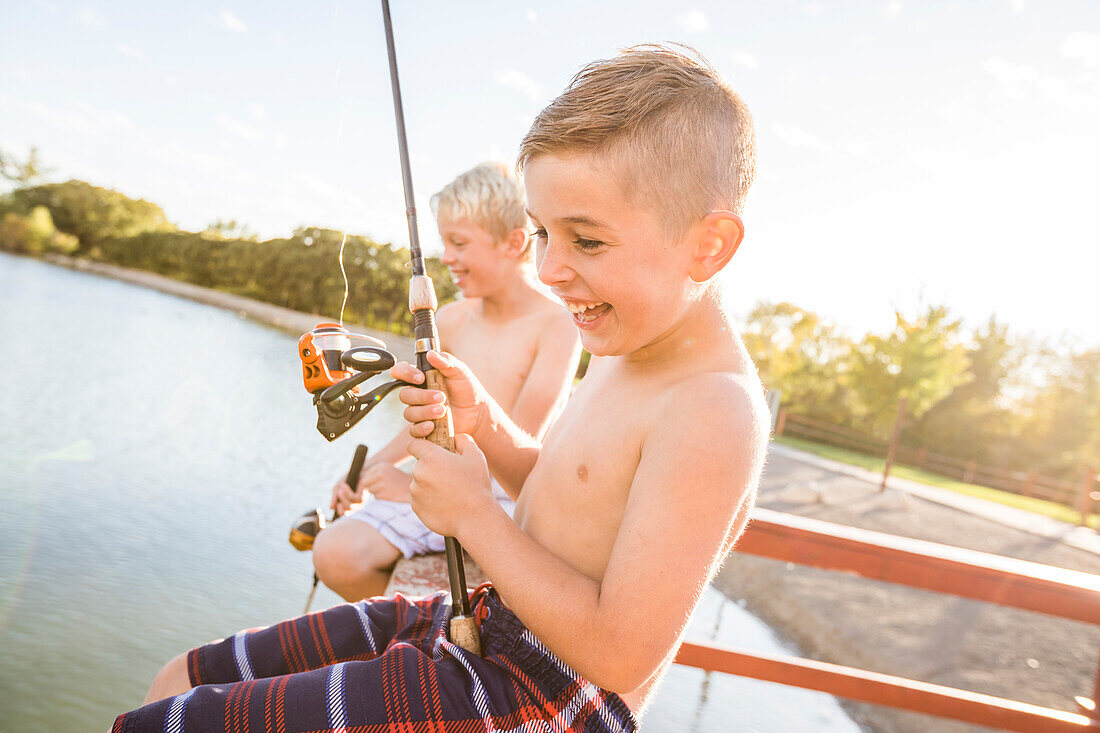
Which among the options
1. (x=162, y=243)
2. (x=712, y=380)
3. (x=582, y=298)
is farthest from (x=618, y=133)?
(x=162, y=243)

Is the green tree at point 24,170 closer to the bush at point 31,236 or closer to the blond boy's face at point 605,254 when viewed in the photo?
the bush at point 31,236

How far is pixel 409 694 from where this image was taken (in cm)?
109

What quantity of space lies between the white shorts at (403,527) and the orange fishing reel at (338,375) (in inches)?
37.3

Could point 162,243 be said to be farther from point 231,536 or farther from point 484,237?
point 484,237

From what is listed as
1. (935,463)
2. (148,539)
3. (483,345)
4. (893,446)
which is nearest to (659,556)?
(483,345)

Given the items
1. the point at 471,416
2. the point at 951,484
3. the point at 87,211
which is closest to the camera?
the point at 471,416

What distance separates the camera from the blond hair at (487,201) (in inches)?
104

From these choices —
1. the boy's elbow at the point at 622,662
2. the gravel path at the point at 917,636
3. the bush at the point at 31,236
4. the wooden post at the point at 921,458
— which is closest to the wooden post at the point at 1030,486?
the wooden post at the point at 921,458

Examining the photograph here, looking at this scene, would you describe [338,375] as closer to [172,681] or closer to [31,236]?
[172,681]

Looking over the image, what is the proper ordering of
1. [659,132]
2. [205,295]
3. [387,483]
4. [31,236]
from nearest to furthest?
1. [659,132]
2. [387,483]
3. [205,295]
4. [31,236]

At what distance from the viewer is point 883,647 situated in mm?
6387

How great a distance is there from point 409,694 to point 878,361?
24300mm

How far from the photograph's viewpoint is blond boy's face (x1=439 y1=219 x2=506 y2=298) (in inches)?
104

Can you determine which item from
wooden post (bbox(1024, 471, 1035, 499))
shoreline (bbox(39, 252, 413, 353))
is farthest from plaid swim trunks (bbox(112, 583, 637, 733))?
wooden post (bbox(1024, 471, 1035, 499))
